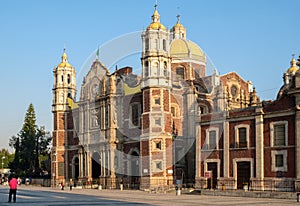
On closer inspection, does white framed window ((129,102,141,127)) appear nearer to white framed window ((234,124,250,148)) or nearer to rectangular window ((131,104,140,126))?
rectangular window ((131,104,140,126))

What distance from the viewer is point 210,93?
61062mm

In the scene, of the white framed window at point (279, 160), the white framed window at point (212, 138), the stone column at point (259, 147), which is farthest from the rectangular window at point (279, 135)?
the white framed window at point (212, 138)

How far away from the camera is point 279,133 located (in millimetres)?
41469

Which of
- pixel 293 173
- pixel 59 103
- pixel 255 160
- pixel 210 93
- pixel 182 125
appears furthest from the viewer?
pixel 59 103

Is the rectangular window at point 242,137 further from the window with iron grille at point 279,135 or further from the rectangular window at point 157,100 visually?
the rectangular window at point 157,100

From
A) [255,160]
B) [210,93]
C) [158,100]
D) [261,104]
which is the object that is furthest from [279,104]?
[210,93]

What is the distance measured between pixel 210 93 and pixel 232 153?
56.0 feet

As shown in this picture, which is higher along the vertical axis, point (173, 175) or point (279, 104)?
point (279, 104)

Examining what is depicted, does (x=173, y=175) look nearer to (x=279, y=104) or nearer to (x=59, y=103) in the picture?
(x=279, y=104)

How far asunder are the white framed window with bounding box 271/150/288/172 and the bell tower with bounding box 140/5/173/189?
543 inches

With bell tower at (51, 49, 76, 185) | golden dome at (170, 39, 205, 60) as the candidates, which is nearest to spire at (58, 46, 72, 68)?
bell tower at (51, 49, 76, 185)

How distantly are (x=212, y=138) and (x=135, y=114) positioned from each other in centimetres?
1331

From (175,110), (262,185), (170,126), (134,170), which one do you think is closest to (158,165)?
(170,126)

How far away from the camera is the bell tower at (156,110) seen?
52.1m
